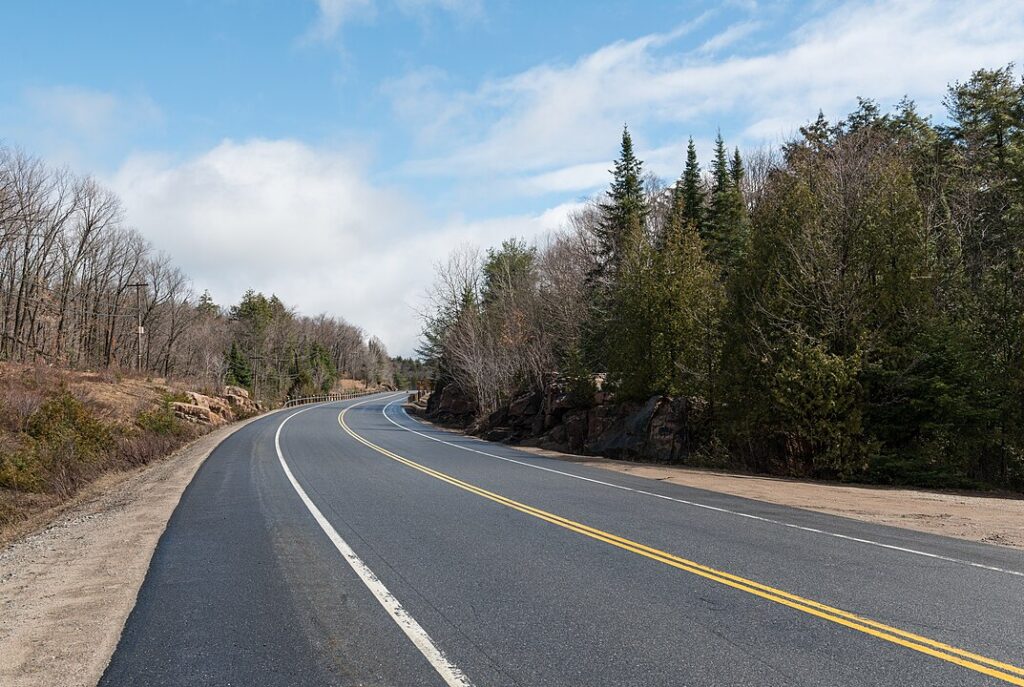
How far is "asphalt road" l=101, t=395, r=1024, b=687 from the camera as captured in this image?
4.75m

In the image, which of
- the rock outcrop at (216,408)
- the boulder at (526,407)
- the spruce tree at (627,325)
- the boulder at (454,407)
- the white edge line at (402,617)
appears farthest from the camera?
the boulder at (454,407)

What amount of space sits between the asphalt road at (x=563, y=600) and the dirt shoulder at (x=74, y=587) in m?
0.25

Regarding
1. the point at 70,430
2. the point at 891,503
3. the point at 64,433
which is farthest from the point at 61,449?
the point at 891,503

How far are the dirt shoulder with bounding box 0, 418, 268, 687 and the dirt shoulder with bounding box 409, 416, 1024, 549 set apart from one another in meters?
10.8

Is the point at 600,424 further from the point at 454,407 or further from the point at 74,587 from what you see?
the point at 454,407

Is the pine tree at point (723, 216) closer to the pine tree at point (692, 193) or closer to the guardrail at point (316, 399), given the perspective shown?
the pine tree at point (692, 193)

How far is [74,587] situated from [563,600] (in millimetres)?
5222

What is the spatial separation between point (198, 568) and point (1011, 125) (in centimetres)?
3141

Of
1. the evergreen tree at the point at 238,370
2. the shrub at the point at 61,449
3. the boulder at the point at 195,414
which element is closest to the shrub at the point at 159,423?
the boulder at the point at 195,414

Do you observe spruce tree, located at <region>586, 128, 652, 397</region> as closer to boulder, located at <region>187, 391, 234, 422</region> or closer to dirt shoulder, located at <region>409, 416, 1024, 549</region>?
dirt shoulder, located at <region>409, 416, 1024, 549</region>

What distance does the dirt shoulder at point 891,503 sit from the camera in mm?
10883

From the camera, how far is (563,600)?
6332mm

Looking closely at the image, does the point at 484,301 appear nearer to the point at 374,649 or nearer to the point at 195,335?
the point at 195,335

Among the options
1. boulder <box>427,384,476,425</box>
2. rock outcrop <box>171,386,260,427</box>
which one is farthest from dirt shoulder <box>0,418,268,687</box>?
boulder <box>427,384,476,425</box>
